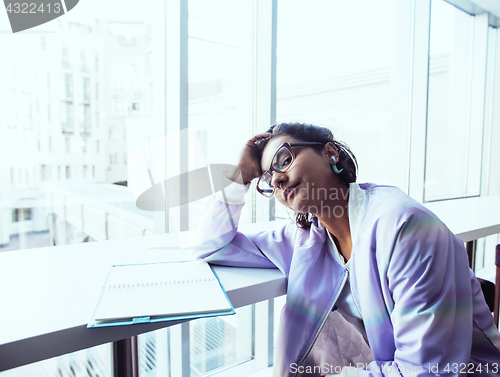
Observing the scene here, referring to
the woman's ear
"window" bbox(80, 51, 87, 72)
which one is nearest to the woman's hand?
the woman's ear

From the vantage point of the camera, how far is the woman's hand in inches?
43.9

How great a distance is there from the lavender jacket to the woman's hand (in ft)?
0.35

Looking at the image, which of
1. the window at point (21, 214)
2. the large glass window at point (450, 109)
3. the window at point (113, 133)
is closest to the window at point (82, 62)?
the window at point (113, 133)

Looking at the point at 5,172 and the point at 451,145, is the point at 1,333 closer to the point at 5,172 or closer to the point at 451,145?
the point at 5,172

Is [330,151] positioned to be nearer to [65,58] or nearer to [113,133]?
[113,133]

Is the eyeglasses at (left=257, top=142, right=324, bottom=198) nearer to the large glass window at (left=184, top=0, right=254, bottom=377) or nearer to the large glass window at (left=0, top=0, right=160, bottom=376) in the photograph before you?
the large glass window at (left=184, top=0, right=254, bottom=377)

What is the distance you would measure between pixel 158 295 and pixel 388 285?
0.53 metres

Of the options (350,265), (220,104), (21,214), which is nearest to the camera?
(350,265)

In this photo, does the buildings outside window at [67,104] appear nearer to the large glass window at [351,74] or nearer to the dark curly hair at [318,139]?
the dark curly hair at [318,139]

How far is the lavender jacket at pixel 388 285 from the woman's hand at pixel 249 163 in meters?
0.11

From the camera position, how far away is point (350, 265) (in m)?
0.87

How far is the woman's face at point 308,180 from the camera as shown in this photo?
0.95 metres

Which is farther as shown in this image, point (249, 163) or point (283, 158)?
point (249, 163)

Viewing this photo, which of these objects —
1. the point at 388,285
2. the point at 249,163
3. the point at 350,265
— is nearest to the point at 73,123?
the point at 249,163
